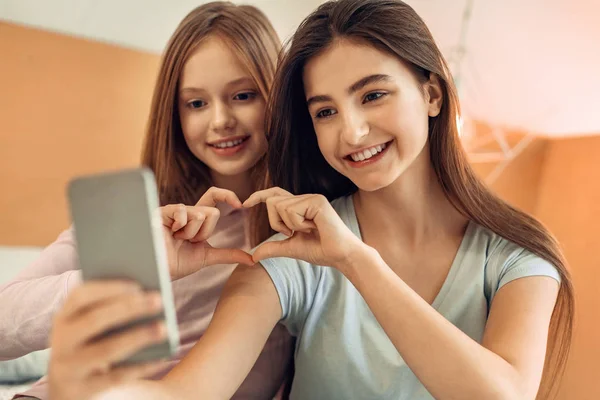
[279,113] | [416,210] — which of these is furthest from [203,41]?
[416,210]

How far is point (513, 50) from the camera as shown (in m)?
1.00

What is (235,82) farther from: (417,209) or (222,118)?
(417,209)

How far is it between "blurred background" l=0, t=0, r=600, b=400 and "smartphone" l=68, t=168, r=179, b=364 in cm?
40

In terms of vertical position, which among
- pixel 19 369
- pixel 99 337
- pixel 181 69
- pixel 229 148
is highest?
pixel 181 69

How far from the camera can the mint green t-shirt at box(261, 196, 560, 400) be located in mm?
654

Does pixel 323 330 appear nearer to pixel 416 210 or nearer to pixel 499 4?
pixel 416 210

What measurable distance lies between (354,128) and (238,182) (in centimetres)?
26

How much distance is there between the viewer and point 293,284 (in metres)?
0.68

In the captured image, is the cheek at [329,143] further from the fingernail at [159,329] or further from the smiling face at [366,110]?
the fingernail at [159,329]

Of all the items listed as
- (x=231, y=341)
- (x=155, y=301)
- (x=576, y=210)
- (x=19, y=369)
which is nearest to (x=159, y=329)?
(x=155, y=301)

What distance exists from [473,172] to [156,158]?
0.46 m

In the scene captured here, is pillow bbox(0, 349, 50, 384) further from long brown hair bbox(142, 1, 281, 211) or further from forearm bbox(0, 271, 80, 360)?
long brown hair bbox(142, 1, 281, 211)

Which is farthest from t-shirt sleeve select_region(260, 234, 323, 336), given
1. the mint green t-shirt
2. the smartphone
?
the smartphone

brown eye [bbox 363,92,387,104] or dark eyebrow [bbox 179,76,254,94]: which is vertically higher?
dark eyebrow [bbox 179,76,254,94]
